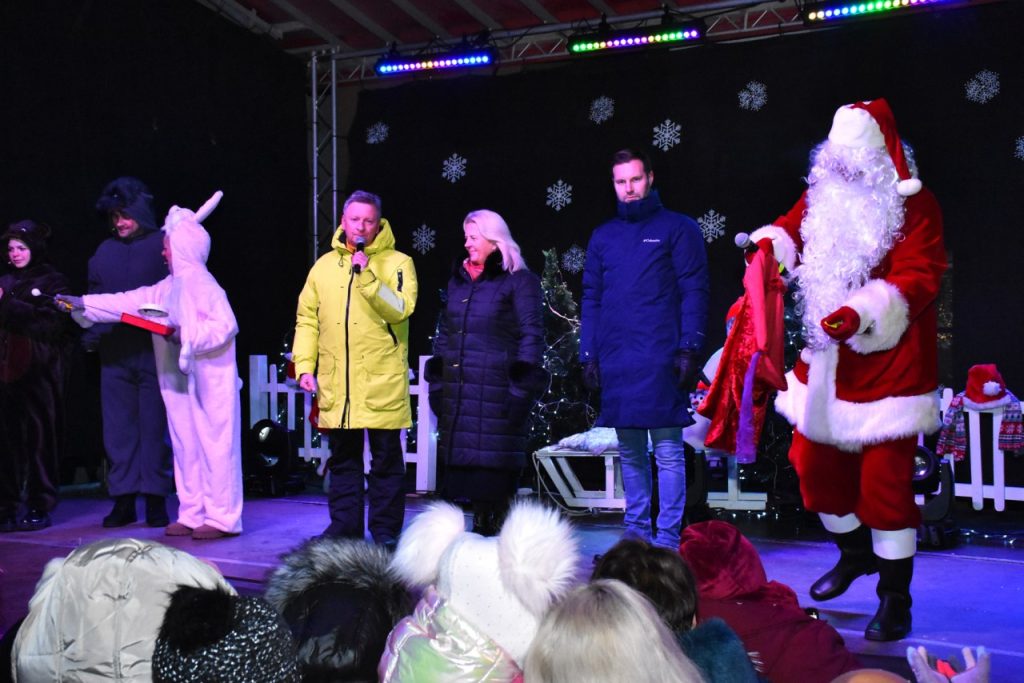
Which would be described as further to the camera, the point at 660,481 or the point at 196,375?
the point at 196,375

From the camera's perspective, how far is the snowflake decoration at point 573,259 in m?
8.30

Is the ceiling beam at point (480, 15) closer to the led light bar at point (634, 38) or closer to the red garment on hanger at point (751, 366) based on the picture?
the led light bar at point (634, 38)

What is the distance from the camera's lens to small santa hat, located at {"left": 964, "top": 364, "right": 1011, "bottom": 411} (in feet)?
19.4

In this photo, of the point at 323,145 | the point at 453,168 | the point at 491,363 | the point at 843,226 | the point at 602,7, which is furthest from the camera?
the point at 323,145

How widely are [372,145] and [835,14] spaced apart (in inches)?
162

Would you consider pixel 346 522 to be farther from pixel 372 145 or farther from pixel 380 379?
pixel 372 145

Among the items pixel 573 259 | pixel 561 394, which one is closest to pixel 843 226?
→ pixel 561 394

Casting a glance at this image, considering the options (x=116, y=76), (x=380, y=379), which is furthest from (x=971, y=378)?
(x=116, y=76)

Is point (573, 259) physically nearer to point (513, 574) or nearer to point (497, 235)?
point (497, 235)

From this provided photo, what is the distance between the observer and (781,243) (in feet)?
11.4

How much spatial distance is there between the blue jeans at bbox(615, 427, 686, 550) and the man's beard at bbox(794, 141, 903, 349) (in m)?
0.93

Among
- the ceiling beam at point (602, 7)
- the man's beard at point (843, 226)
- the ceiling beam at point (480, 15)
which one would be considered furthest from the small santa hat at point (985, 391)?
the ceiling beam at point (480, 15)

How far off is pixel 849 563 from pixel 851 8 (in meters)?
4.63

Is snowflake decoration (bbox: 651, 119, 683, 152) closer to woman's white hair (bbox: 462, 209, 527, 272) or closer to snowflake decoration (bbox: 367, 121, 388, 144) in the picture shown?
snowflake decoration (bbox: 367, 121, 388, 144)
